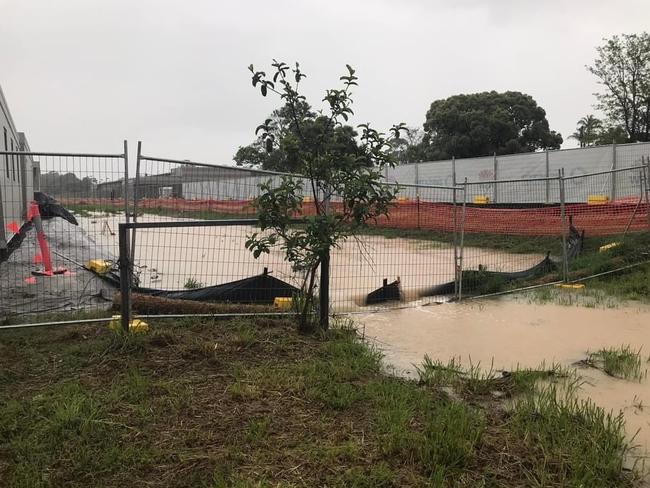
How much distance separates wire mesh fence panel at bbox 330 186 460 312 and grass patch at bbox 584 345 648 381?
2.28m

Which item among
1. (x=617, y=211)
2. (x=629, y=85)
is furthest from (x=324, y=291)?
(x=629, y=85)

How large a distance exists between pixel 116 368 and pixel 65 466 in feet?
4.52

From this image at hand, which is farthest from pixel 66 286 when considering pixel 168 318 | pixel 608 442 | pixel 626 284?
pixel 626 284

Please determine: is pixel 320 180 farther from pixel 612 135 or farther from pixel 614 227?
pixel 612 135

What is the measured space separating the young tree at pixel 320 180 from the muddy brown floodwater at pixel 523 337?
1.26m

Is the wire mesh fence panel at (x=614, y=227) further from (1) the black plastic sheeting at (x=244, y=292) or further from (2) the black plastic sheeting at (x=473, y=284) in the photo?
(1) the black plastic sheeting at (x=244, y=292)

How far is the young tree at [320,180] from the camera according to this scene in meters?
4.56

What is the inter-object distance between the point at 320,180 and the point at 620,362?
122 inches

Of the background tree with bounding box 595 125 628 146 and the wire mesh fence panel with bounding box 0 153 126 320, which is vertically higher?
the background tree with bounding box 595 125 628 146

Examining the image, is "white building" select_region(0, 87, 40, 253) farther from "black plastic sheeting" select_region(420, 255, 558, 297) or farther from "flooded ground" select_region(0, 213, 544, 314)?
"black plastic sheeting" select_region(420, 255, 558, 297)

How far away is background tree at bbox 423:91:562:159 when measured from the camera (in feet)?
130

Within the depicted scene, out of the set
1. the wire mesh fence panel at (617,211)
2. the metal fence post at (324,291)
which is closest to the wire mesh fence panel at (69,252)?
the metal fence post at (324,291)

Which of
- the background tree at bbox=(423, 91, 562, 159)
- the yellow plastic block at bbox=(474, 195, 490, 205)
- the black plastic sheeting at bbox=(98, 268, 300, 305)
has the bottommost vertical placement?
the black plastic sheeting at bbox=(98, 268, 300, 305)

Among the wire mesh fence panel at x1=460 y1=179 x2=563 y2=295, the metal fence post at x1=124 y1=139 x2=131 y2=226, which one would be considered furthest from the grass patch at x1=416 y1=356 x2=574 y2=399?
the wire mesh fence panel at x1=460 y1=179 x2=563 y2=295
